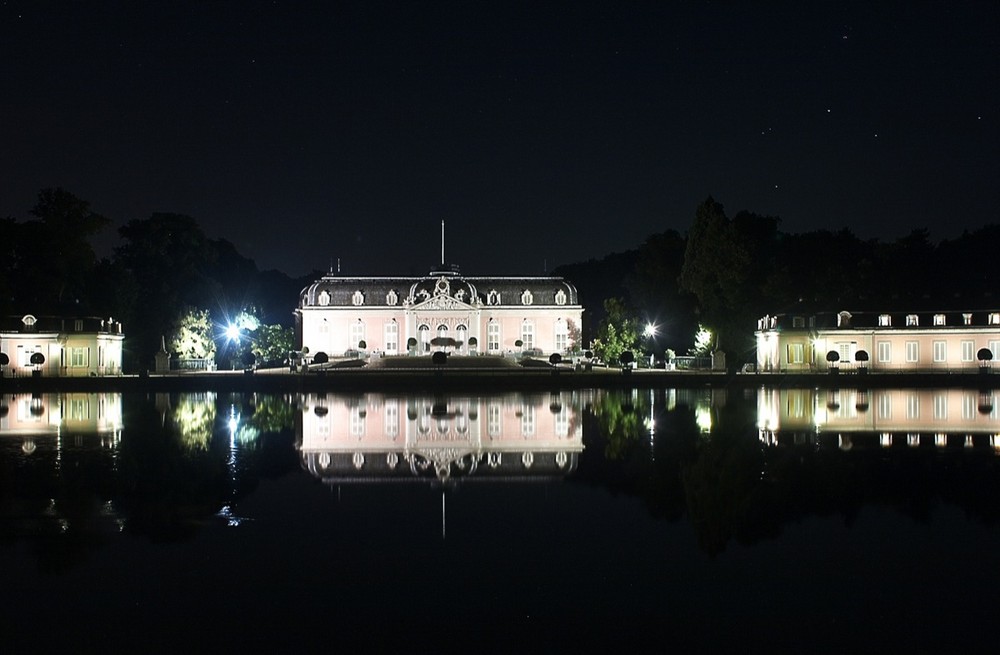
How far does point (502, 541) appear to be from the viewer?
1124cm

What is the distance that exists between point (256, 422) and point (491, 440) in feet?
27.7

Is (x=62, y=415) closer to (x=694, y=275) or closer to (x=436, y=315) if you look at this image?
(x=694, y=275)

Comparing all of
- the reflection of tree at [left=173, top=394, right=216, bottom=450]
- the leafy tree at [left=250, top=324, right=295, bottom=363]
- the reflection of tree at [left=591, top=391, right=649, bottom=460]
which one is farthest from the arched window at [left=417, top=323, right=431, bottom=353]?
the reflection of tree at [left=591, top=391, right=649, bottom=460]

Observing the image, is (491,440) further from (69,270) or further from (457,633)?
(69,270)

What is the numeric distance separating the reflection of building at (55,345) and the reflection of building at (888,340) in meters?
36.8

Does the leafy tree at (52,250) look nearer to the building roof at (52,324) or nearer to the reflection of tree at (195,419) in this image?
the building roof at (52,324)

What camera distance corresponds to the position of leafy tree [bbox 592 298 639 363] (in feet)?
217

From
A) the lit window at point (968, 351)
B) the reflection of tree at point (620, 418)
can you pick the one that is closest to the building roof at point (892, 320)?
the lit window at point (968, 351)

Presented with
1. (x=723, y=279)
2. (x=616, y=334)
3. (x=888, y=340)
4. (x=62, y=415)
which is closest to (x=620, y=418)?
(x=62, y=415)

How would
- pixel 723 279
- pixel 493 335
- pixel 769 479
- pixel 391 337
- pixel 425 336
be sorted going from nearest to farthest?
1. pixel 769 479
2. pixel 723 279
3. pixel 391 337
4. pixel 425 336
5. pixel 493 335

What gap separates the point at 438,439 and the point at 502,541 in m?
9.66

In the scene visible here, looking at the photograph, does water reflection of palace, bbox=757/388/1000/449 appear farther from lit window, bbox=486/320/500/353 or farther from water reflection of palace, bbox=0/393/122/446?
lit window, bbox=486/320/500/353

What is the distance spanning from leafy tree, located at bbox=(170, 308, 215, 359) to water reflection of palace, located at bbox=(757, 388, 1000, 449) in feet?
120

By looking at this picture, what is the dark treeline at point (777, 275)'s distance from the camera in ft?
192
